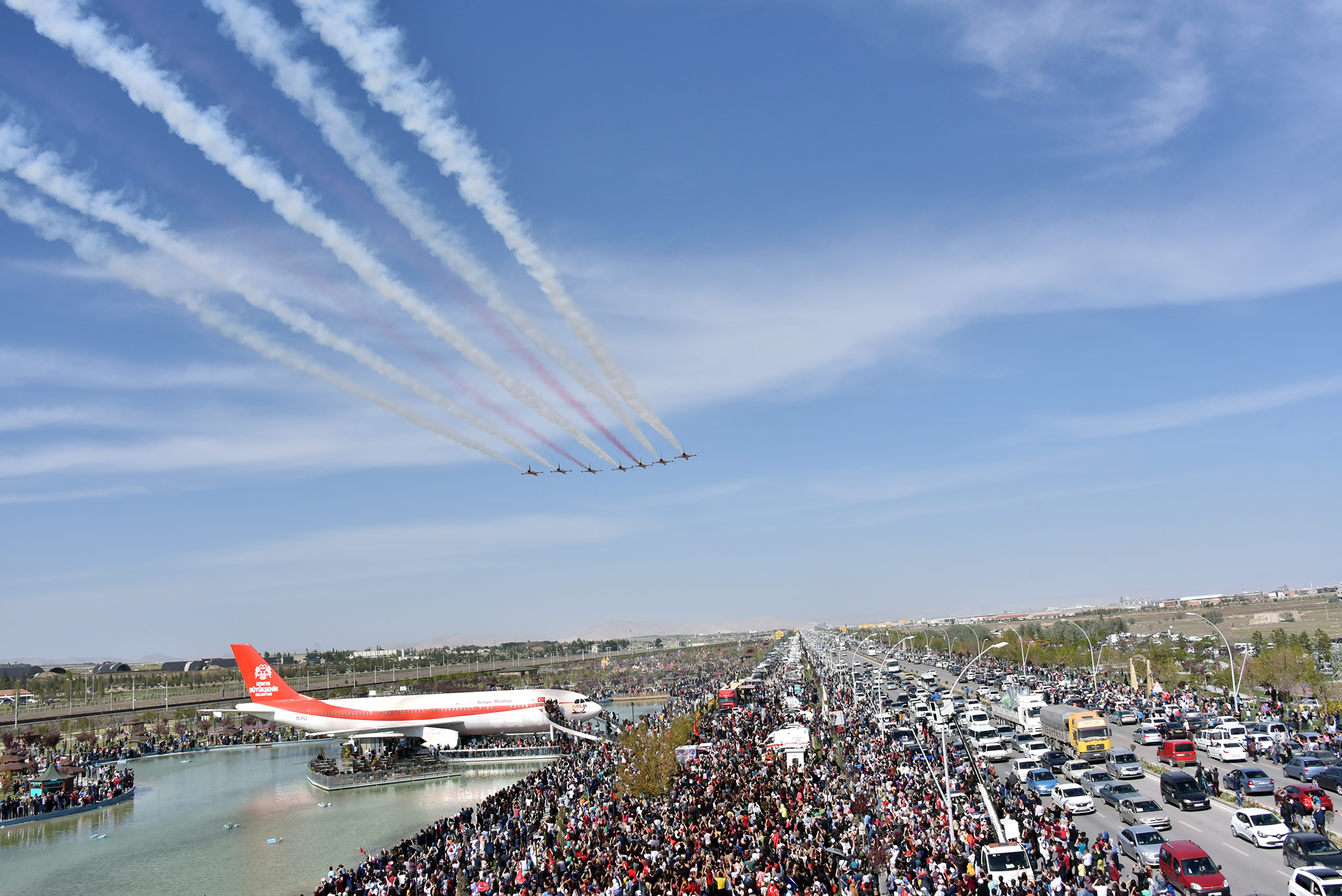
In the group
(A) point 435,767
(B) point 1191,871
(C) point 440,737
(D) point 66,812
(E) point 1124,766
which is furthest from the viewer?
(C) point 440,737

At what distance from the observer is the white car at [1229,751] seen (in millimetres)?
41125

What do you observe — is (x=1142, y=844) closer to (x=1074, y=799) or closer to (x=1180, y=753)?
(x=1074, y=799)

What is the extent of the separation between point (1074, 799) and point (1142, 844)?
7875 mm

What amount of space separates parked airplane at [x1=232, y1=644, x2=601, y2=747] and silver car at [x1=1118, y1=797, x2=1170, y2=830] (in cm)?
5047

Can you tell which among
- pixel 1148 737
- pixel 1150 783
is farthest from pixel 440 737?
pixel 1150 783

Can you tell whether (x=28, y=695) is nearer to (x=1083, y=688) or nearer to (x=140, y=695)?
(x=140, y=695)

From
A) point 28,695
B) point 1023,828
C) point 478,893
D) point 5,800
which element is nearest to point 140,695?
point 28,695

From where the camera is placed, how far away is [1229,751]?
136 ft

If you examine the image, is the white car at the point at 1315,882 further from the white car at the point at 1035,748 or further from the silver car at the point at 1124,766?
the white car at the point at 1035,748

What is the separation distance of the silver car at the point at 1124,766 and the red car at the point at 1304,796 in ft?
21.2

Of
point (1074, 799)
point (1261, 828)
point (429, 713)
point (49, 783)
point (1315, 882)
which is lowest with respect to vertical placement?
point (49, 783)

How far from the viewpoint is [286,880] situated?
1438 inches

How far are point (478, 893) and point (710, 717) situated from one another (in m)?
47.5

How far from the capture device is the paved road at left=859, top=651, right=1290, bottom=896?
2322 cm
